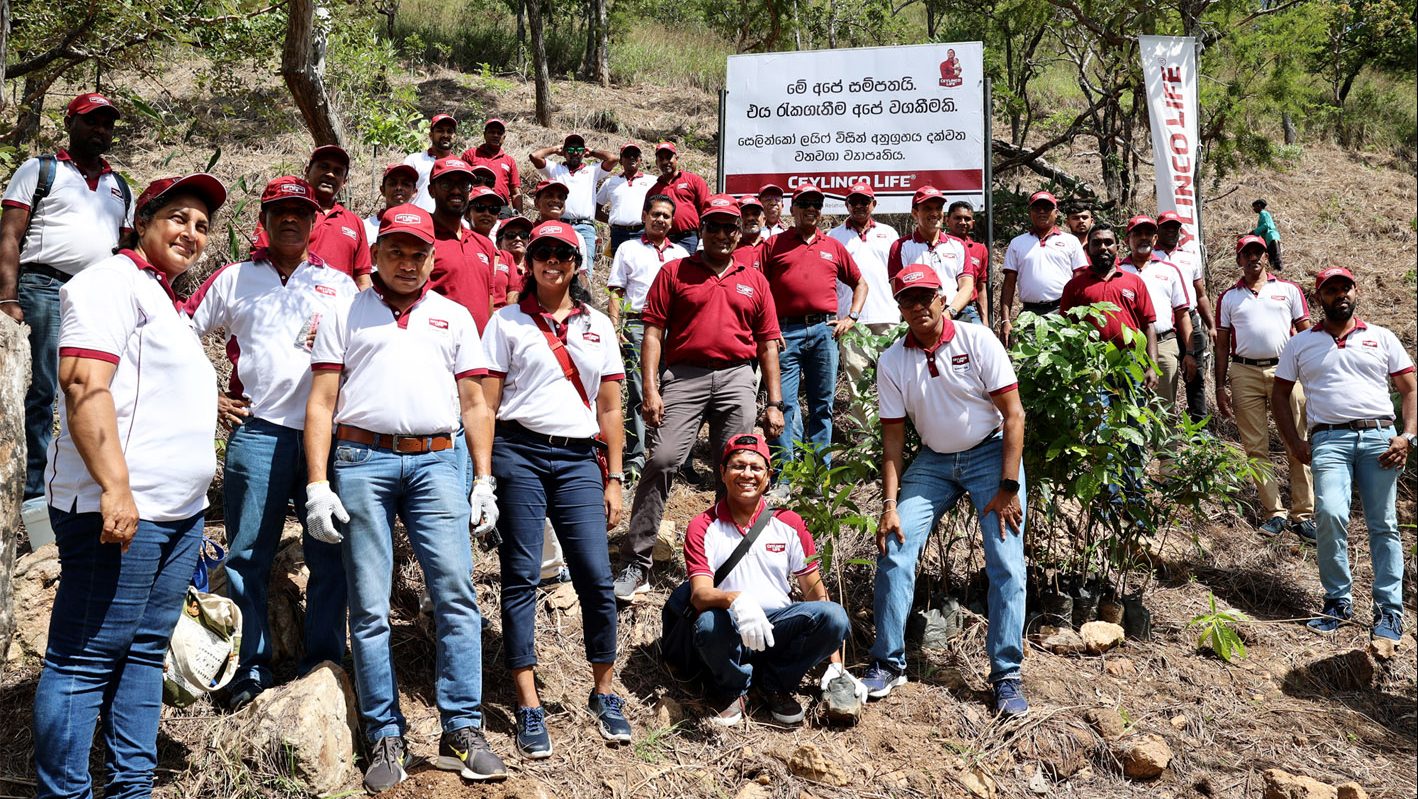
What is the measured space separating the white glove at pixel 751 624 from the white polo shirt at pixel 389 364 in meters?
1.42

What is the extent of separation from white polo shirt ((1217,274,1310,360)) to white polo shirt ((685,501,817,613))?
15.7 ft

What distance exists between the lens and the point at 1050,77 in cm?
2633

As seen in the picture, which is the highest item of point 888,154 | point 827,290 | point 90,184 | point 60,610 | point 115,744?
point 888,154

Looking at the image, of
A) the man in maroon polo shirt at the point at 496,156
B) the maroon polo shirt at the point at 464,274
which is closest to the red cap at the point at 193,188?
the maroon polo shirt at the point at 464,274

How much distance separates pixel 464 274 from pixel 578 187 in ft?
12.3

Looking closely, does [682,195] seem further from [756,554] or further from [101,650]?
[101,650]

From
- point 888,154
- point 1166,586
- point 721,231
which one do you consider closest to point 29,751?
point 721,231

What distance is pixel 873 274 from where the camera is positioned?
25.4 feet

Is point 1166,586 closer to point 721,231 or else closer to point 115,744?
point 721,231

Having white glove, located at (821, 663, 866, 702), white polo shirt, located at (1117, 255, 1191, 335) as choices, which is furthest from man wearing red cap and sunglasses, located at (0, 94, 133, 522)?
white polo shirt, located at (1117, 255, 1191, 335)

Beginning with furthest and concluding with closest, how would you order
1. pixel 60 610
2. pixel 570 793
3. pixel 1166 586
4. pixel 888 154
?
pixel 888 154, pixel 1166 586, pixel 570 793, pixel 60 610

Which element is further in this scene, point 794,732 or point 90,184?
point 90,184

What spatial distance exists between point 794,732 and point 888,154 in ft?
17.3

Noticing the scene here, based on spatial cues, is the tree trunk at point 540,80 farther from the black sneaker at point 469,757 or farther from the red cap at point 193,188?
the black sneaker at point 469,757
